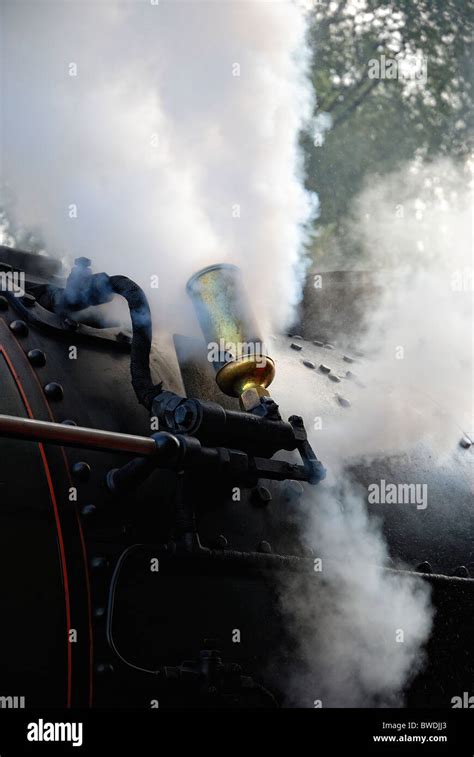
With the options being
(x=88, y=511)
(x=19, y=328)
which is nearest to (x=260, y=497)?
(x=88, y=511)

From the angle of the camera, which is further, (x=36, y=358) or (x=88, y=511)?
(x=36, y=358)

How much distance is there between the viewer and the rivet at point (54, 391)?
2156 millimetres

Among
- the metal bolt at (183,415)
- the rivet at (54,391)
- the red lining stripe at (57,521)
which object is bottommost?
the red lining stripe at (57,521)

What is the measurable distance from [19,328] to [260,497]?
0.74m

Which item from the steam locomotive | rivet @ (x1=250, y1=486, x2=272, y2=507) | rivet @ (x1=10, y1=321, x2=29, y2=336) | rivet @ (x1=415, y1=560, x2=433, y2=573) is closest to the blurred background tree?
rivet @ (x1=415, y1=560, x2=433, y2=573)

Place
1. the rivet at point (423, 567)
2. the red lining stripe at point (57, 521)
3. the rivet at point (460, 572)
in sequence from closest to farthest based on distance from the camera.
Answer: the red lining stripe at point (57, 521) < the rivet at point (423, 567) < the rivet at point (460, 572)

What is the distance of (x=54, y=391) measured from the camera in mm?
2166

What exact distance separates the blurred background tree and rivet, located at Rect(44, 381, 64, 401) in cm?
1334

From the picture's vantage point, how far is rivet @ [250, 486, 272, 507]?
2434mm

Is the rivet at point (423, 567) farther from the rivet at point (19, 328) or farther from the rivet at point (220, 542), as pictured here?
the rivet at point (19, 328)

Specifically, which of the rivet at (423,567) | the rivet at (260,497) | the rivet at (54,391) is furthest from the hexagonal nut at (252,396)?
the rivet at (423,567)

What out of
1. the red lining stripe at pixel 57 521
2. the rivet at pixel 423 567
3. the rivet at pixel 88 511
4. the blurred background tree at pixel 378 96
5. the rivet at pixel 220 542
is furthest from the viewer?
the blurred background tree at pixel 378 96

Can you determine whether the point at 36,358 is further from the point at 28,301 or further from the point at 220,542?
the point at 220,542

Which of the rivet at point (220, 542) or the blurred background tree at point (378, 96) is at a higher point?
the blurred background tree at point (378, 96)
